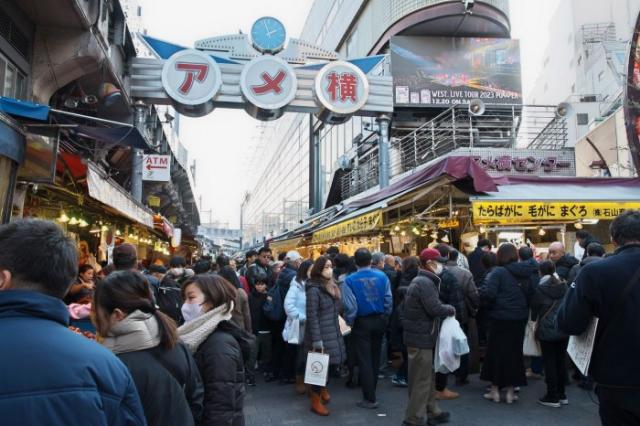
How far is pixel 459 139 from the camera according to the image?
20875 millimetres

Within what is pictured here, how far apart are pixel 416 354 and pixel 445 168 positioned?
2.99 m

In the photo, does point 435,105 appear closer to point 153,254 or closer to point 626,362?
point 153,254

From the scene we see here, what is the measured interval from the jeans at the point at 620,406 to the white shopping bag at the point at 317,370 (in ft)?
10.4

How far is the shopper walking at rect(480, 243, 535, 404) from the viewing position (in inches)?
227

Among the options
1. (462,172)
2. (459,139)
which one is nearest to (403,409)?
(462,172)

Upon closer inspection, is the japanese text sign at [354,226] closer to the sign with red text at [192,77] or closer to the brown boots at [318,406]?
the brown boots at [318,406]

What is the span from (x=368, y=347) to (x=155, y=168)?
1235 centimetres

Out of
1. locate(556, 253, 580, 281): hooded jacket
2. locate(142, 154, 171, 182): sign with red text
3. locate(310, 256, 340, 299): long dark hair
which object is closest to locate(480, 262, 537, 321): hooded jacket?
locate(556, 253, 580, 281): hooded jacket

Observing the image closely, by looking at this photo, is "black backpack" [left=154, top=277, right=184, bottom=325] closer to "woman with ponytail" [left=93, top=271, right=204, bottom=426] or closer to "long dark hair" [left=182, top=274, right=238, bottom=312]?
"long dark hair" [left=182, top=274, right=238, bottom=312]

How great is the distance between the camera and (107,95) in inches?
449

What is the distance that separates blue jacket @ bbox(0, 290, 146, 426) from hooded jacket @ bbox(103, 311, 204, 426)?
2.08 feet

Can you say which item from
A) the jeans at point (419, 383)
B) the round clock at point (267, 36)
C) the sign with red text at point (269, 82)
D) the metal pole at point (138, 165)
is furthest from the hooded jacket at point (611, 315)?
the round clock at point (267, 36)

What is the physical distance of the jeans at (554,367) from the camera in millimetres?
5715

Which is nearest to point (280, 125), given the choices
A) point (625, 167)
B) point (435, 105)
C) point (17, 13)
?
point (435, 105)
